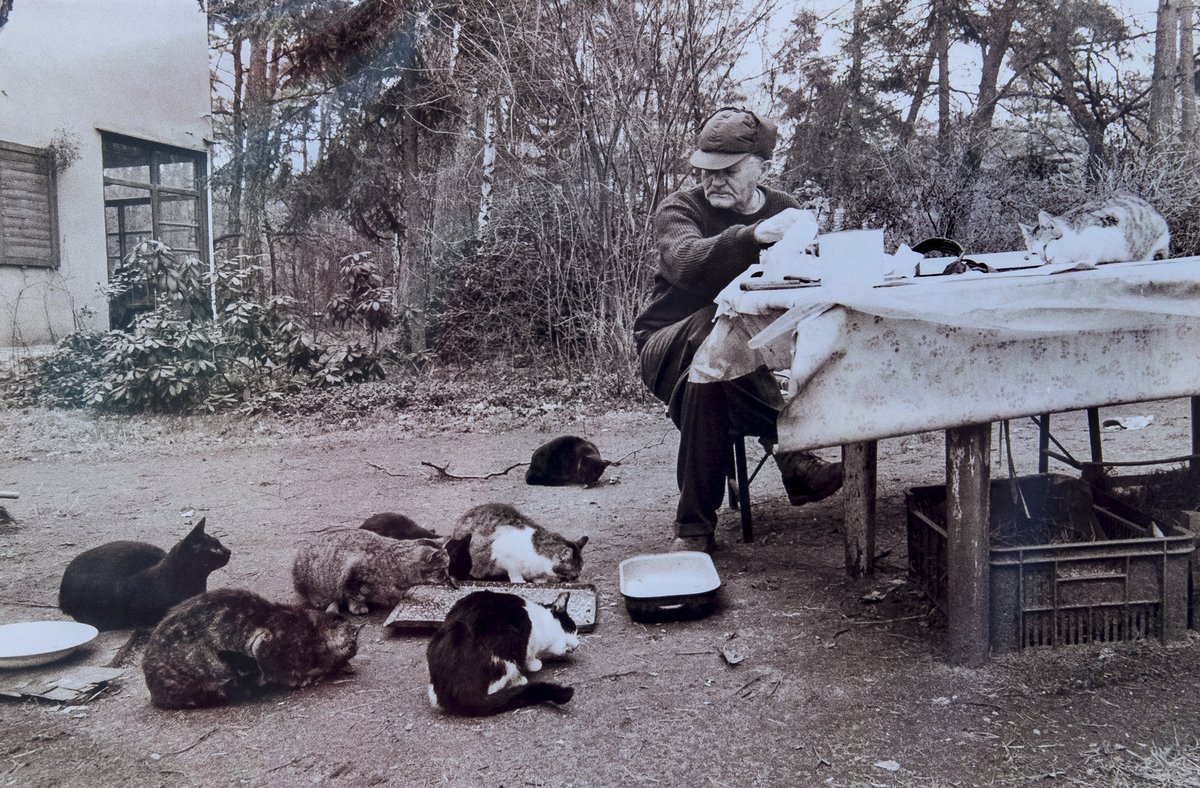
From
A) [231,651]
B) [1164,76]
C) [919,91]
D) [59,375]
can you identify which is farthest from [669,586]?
[1164,76]

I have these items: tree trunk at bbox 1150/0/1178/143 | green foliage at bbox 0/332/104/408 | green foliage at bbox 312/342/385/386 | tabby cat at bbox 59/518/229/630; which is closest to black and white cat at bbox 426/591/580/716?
tabby cat at bbox 59/518/229/630

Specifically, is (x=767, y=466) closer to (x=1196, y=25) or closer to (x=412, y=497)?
(x=412, y=497)

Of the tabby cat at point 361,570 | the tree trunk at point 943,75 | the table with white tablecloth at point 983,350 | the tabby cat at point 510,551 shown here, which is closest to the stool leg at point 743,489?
the tabby cat at point 510,551

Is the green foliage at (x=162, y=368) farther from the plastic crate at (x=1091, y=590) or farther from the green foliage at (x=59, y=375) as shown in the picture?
the plastic crate at (x=1091, y=590)

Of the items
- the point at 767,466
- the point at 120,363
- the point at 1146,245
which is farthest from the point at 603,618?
the point at 120,363

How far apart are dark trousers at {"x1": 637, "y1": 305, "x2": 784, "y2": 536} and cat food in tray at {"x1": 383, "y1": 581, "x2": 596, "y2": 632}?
50cm

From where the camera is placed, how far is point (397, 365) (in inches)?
278

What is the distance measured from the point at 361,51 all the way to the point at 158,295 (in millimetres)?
2875

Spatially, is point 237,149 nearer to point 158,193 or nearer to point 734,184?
point 158,193

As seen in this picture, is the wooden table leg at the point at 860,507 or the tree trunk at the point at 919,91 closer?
the wooden table leg at the point at 860,507

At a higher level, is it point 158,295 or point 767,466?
point 158,295

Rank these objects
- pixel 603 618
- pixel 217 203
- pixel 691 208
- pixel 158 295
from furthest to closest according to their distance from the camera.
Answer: pixel 217 203 < pixel 158 295 < pixel 691 208 < pixel 603 618

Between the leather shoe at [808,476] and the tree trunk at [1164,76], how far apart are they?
4.48 m

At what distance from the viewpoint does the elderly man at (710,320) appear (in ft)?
9.05
